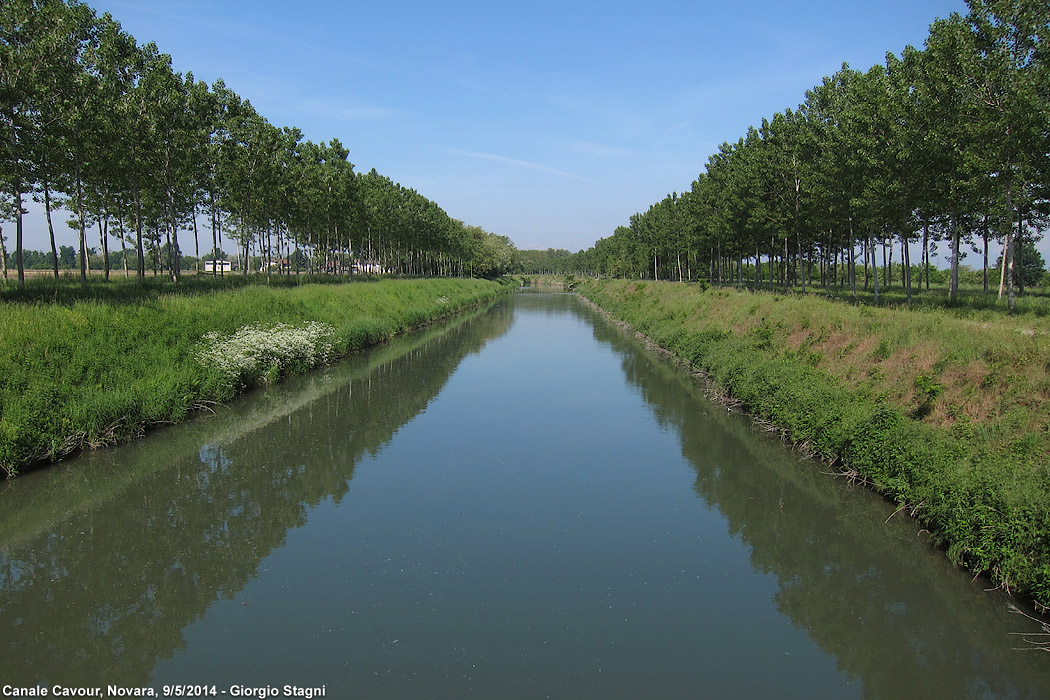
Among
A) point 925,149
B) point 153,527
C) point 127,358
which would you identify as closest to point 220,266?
point 127,358

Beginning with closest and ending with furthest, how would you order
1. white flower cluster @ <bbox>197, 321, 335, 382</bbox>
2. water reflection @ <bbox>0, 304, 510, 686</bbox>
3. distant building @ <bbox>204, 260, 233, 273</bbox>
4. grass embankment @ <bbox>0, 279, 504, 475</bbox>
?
water reflection @ <bbox>0, 304, 510, 686</bbox> → grass embankment @ <bbox>0, 279, 504, 475</bbox> → white flower cluster @ <bbox>197, 321, 335, 382</bbox> → distant building @ <bbox>204, 260, 233, 273</bbox>

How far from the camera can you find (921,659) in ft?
21.8

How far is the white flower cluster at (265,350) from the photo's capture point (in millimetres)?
18122

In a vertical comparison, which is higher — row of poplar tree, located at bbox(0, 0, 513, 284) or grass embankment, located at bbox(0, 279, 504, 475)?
row of poplar tree, located at bbox(0, 0, 513, 284)

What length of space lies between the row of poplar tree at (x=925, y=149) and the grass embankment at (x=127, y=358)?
23.2 metres

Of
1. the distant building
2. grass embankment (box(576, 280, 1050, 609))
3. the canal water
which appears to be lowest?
the canal water

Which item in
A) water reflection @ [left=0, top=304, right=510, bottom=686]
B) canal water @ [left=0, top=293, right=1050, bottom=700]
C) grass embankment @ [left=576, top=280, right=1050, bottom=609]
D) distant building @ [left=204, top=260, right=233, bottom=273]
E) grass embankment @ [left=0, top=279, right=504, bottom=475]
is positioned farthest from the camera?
distant building @ [left=204, top=260, right=233, bottom=273]

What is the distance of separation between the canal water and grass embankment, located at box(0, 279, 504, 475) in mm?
709

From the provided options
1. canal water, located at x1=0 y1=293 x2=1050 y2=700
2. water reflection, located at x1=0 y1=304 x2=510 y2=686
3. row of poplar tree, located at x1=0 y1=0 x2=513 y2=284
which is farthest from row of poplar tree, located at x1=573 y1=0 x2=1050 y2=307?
row of poplar tree, located at x1=0 y1=0 x2=513 y2=284

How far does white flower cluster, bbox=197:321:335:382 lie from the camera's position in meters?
18.1

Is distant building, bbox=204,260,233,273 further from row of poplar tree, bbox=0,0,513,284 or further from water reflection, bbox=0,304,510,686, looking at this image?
water reflection, bbox=0,304,510,686

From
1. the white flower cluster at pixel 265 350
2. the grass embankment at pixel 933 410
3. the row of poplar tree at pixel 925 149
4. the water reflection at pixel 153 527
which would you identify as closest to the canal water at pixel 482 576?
the water reflection at pixel 153 527

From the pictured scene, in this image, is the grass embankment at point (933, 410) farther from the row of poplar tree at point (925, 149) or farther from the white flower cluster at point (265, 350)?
the white flower cluster at point (265, 350)

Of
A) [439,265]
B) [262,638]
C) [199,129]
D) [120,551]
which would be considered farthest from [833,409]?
[439,265]
